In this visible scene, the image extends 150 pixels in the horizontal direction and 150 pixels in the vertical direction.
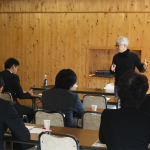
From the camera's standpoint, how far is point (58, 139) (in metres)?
1.84

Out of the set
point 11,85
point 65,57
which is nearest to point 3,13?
point 65,57

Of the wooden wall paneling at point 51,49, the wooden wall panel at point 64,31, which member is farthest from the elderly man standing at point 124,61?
the wooden wall paneling at point 51,49

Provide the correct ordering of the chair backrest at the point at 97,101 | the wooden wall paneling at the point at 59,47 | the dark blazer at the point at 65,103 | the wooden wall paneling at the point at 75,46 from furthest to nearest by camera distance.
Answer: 1. the wooden wall paneling at the point at 59,47
2. the wooden wall paneling at the point at 75,46
3. the chair backrest at the point at 97,101
4. the dark blazer at the point at 65,103

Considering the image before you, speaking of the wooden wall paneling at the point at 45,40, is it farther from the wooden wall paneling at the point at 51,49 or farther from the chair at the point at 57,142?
the chair at the point at 57,142

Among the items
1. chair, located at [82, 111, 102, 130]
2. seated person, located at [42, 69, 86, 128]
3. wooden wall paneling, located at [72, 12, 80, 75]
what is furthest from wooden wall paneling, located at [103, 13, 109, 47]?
chair, located at [82, 111, 102, 130]

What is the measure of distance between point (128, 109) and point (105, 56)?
5721 mm

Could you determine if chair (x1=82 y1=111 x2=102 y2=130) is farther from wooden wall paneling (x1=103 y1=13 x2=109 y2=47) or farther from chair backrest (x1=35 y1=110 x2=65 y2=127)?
wooden wall paneling (x1=103 y1=13 x2=109 y2=47)

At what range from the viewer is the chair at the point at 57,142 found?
1801 millimetres

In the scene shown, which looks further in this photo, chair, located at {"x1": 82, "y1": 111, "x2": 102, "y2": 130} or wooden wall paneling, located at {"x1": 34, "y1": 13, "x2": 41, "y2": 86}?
wooden wall paneling, located at {"x1": 34, "y1": 13, "x2": 41, "y2": 86}

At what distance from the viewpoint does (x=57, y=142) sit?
1844mm

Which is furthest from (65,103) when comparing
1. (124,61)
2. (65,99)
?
(124,61)

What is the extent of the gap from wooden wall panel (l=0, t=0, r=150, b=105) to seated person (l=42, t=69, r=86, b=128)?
4217 mm

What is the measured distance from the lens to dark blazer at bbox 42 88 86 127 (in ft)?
9.39

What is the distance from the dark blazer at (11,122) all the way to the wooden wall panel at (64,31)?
5.29 metres
